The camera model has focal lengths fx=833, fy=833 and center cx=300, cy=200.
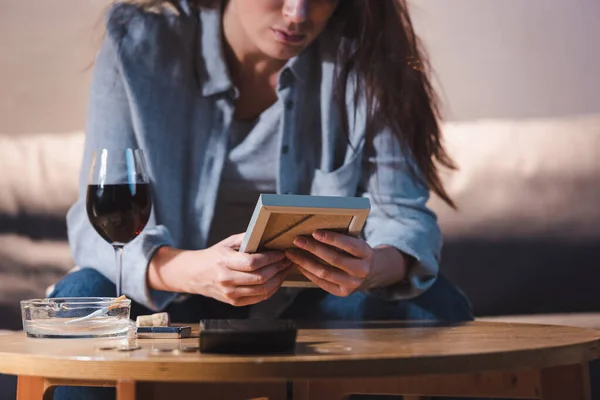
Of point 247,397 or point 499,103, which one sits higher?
point 499,103

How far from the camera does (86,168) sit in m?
1.61

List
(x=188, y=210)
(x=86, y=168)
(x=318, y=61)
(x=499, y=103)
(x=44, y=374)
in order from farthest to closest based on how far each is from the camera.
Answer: (x=499, y=103) → (x=318, y=61) → (x=188, y=210) → (x=86, y=168) → (x=44, y=374)

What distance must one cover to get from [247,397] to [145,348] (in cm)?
26

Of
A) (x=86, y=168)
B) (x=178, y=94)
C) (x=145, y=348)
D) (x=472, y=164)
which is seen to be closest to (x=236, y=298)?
(x=145, y=348)

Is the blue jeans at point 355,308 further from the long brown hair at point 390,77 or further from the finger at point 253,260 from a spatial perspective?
the finger at point 253,260

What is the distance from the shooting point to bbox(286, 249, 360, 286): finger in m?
1.14

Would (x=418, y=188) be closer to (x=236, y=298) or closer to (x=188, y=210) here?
(x=188, y=210)

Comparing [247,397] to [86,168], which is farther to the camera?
[86,168]

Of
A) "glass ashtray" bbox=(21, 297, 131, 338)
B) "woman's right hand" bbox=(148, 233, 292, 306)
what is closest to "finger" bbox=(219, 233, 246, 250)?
"woman's right hand" bbox=(148, 233, 292, 306)

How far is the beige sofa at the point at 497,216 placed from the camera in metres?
1.95

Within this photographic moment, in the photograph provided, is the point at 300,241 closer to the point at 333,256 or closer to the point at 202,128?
the point at 333,256

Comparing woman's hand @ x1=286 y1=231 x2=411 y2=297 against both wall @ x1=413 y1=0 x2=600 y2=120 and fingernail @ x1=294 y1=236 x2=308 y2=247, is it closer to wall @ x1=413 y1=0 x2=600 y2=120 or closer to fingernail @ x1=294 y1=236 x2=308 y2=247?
fingernail @ x1=294 y1=236 x2=308 y2=247

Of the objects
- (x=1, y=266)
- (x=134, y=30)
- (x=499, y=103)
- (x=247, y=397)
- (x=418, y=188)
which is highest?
(x=134, y=30)

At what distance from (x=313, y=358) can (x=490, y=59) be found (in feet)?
4.67
